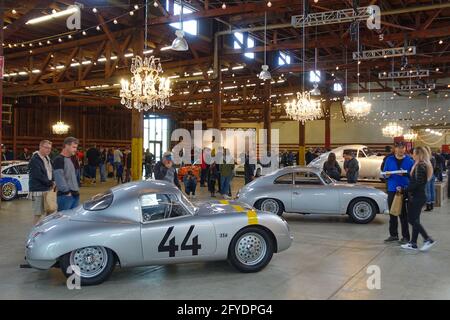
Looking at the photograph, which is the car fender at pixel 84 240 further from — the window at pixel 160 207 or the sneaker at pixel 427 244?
the sneaker at pixel 427 244

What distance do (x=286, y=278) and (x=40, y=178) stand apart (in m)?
3.82

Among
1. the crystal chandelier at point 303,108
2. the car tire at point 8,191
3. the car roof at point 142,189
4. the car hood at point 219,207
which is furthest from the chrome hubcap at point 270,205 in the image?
the car tire at point 8,191

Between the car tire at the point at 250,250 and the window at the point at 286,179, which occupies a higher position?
the window at the point at 286,179

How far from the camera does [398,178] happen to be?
23.5 feet

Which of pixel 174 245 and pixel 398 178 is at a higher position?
pixel 398 178

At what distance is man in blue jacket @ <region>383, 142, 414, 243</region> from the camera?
7133 millimetres

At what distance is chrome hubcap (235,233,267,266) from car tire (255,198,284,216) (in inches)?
162

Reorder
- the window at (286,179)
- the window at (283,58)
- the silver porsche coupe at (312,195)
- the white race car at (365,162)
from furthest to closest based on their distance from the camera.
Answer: the window at (283,58) < the white race car at (365,162) < the window at (286,179) < the silver porsche coupe at (312,195)

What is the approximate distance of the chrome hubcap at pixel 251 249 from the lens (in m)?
5.47

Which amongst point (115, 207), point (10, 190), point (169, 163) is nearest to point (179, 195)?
point (115, 207)

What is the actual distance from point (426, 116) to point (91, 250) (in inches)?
1277

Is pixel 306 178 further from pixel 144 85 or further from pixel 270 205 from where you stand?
pixel 144 85

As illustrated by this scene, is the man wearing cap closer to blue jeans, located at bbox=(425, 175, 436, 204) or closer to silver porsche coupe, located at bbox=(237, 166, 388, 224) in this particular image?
silver porsche coupe, located at bbox=(237, 166, 388, 224)

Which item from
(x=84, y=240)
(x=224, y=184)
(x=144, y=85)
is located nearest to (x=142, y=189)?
(x=84, y=240)
